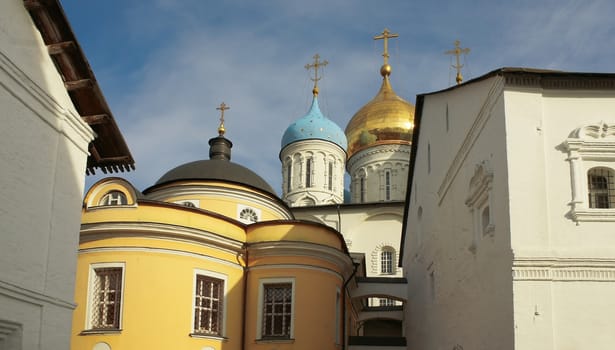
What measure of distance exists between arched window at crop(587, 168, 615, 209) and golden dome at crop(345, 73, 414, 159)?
104 ft

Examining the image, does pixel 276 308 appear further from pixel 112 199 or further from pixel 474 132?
pixel 474 132

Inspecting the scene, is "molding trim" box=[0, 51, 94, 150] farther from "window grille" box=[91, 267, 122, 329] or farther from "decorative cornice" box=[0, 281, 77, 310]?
"window grille" box=[91, 267, 122, 329]

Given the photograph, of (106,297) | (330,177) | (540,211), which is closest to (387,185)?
(330,177)

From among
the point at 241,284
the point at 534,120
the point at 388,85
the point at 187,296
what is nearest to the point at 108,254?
the point at 187,296

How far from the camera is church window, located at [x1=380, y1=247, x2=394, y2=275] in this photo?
38031mm

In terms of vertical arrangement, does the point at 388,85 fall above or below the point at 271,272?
above

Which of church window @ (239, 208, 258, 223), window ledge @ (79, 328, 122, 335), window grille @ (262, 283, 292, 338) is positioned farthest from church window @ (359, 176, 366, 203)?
window ledge @ (79, 328, 122, 335)

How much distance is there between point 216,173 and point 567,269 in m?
14.9

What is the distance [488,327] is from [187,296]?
852 cm

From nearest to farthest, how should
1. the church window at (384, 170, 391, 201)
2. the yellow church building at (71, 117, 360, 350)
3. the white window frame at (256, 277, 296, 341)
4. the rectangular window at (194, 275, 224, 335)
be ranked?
the yellow church building at (71, 117, 360, 350) < the rectangular window at (194, 275, 224, 335) < the white window frame at (256, 277, 296, 341) < the church window at (384, 170, 391, 201)

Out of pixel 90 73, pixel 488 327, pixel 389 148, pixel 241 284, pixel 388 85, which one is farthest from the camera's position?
pixel 388 85

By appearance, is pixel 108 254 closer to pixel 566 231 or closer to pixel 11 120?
pixel 11 120

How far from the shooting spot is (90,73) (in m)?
10.9

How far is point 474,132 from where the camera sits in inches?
583
